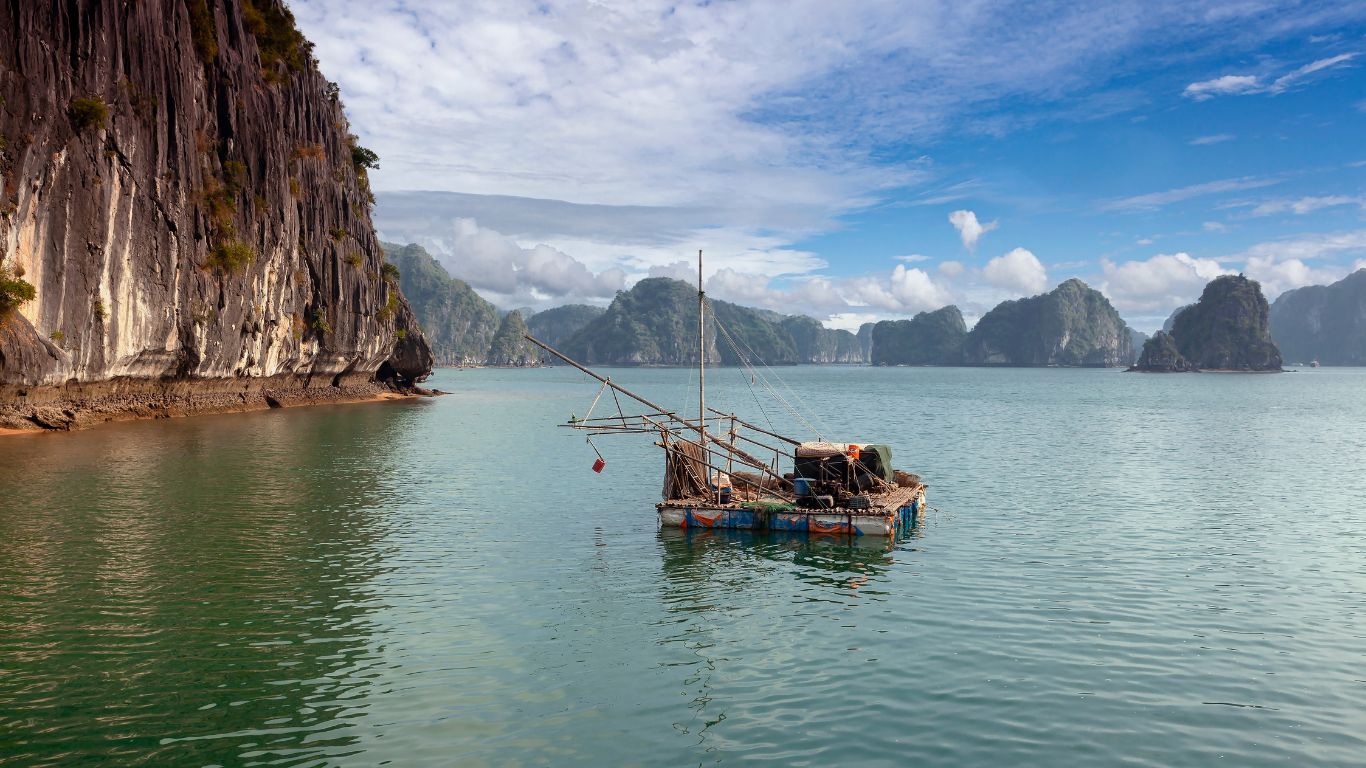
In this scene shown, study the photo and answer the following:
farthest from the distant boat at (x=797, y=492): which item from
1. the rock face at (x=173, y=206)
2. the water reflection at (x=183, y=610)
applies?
the rock face at (x=173, y=206)

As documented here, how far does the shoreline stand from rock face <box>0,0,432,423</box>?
454 millimetres

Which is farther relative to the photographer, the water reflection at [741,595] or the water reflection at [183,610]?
the water reflection at [741,595]

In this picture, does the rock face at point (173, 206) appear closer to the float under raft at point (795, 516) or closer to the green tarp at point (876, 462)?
the float under raft at point (795, 516)

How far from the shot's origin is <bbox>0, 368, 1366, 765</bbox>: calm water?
1212 cm

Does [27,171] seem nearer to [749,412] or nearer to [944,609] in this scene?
[944,609]

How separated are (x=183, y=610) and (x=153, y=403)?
48044 mm

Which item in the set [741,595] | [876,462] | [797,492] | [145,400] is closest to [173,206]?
[145,400]

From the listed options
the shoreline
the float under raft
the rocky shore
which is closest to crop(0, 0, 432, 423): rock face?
the rocky shore

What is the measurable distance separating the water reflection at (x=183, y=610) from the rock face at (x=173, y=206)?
43.5 feet

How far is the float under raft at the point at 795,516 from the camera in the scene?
83.6 ft

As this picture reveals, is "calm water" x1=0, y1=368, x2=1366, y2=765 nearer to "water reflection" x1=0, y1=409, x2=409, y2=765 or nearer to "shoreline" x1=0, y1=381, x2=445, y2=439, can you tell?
"water reflection" x1=0, y1=409, x2=409, y2=765

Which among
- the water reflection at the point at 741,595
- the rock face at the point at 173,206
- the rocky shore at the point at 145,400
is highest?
the rock face at the point at 173,206

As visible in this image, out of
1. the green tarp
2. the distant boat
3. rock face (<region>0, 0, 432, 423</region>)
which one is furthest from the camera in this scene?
rock face (<region>0, 0, 432, 423</region>)

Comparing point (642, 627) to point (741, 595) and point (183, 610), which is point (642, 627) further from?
point (183, 610)
